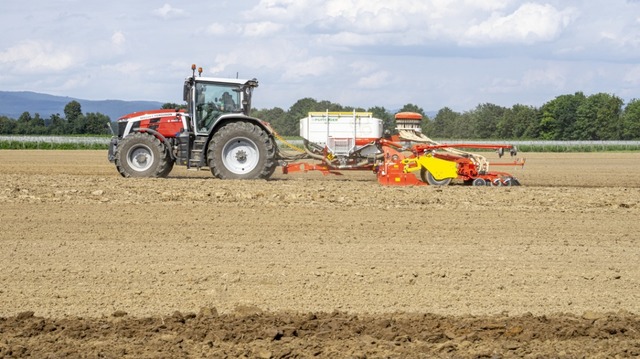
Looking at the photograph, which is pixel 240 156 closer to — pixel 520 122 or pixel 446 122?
pixel 446 122

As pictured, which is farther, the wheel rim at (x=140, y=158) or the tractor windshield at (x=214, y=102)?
the wheel rim at (x=140, y=158)

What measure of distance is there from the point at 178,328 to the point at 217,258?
2.76m

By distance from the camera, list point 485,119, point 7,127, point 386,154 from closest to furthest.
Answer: point 386,154 < point 7,127 < point 485,119

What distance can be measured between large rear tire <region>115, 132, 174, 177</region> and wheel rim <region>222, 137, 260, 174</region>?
1.30 metres

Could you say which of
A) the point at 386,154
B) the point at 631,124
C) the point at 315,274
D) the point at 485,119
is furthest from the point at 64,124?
the point at 315,274

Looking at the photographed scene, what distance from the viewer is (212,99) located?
1758 cm

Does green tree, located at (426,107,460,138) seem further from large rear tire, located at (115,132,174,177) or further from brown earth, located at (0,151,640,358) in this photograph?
brown earth, located at (0,151,640,358)

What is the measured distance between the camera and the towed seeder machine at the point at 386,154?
17.0 m

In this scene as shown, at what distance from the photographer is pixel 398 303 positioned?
7.94 metres

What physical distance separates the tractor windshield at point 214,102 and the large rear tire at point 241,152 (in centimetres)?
36

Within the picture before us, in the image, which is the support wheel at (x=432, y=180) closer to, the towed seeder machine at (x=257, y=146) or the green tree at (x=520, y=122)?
the towed seeder machine at (x=257, y=146)

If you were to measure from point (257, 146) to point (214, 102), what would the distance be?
126 centimetres

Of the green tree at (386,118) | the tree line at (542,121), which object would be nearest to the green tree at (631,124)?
the tree line at (542,121)

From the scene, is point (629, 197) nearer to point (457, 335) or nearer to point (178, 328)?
point (457, 335)
